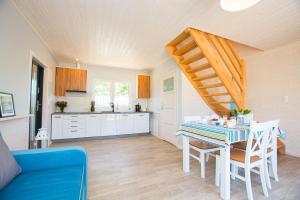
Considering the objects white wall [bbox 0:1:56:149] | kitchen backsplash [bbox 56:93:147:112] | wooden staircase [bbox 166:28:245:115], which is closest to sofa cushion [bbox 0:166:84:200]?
white wall [bbox 0:1:56:149]

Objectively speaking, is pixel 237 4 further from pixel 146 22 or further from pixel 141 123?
pixel 141 123

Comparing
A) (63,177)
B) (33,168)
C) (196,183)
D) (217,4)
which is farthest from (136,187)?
(217,4)

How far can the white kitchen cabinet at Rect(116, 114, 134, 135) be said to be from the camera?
461 centimetres

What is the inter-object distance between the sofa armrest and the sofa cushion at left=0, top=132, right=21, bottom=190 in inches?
4.0

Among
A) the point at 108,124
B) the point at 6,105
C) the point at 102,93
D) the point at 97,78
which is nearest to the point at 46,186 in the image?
the point at 6,105

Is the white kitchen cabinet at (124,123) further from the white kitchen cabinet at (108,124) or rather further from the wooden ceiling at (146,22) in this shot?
the wooden ceiling at (146,22)

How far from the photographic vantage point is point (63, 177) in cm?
115

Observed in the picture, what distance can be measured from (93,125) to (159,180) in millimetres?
2997

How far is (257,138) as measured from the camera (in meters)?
1.67

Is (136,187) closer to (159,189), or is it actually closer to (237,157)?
(159,189)

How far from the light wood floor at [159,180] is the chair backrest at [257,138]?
0.50 metres

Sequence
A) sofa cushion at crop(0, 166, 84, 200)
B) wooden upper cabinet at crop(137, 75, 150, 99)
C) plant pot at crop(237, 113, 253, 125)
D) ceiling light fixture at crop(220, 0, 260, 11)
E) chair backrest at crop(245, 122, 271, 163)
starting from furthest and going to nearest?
wooden upper cabinet at crop(137, 75, 150, 99) → plant pot at crop(237, 113, 253, 125) → chair backrest at crop(245, 122, 271, 163) → ceiling light fixture at crop(220, 0, 260, 11) → sofa cushion at crop(0, 166, 84, 200)

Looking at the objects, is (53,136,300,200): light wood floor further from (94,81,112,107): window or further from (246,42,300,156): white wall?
(94,81,112,107): window

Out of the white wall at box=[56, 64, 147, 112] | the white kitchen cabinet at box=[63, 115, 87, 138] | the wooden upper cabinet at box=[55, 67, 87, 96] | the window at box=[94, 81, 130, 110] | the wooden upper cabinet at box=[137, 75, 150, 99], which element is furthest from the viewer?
the wooden upper cabinet at box=[137, 75, 150, 99]
